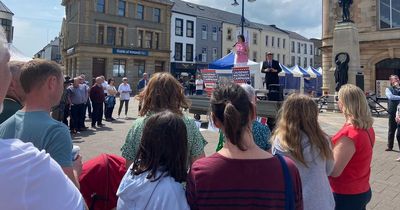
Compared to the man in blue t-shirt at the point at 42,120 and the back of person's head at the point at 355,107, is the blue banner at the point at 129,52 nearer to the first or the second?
the back of person's head at the point at 355,107

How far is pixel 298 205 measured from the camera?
74.3 inches

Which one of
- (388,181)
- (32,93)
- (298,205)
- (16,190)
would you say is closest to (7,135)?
(32,93)

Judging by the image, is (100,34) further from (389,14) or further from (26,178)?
(26,178)

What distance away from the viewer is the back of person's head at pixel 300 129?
2.60m

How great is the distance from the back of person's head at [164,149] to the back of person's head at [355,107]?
1819 mm

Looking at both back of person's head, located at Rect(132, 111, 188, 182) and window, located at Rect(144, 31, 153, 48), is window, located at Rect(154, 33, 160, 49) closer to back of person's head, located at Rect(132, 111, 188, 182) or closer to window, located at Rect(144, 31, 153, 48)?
window, located at Rect(144, 31, 153, 48)

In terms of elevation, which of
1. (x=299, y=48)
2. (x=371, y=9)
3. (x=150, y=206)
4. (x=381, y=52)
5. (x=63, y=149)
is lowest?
(x=150, y=206)

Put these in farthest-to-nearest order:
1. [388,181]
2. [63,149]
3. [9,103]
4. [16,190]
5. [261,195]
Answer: [388,181]
[9,103]
[63,149]
[261,195]
[16,190]

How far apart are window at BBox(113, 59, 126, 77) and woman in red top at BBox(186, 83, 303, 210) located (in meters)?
39.5

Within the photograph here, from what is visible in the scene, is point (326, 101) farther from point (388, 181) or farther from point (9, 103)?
point (9, 103)

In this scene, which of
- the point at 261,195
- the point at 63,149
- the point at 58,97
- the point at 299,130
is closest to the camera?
the point at 261,195

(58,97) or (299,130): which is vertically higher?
(58,97)

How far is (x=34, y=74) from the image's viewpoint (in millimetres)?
Answer: 2146

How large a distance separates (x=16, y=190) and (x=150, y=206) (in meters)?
0.89
